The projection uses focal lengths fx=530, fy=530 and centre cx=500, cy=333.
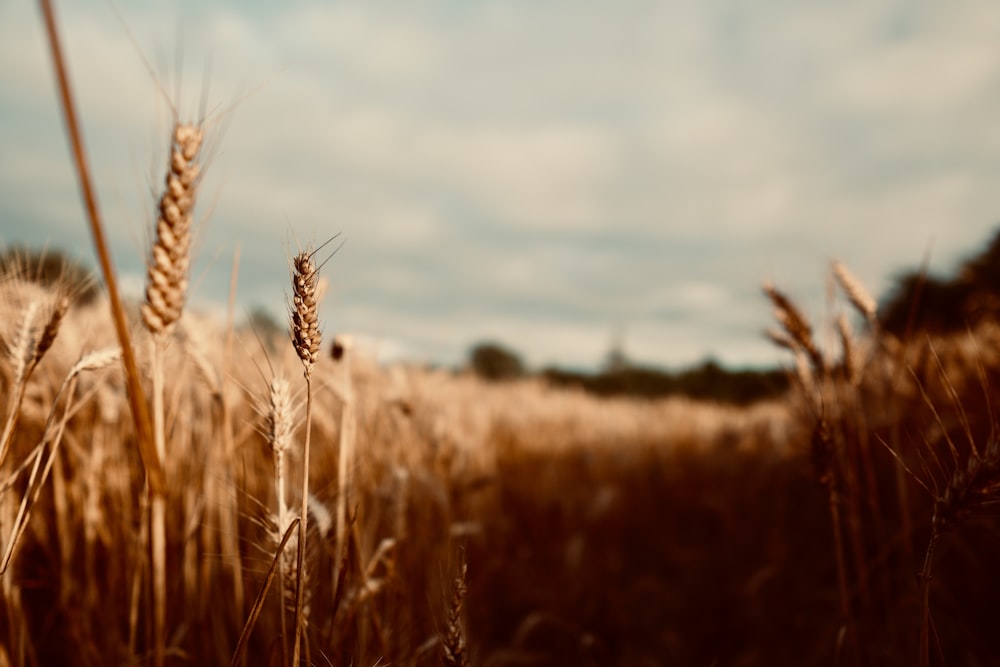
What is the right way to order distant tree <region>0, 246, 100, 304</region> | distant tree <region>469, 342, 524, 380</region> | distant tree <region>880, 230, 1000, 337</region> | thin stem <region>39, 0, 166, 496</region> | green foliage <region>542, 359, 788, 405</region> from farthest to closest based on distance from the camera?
1. distant tree <region>469, 342, 524, 380</region>
2. green foliage <region>542, 359, 788, 405</region>
3. distant tree <region>880, 230, 1000, 337</region>
4. distant tree <region>0, 246, 100, 304</region>
5. thin stem <region>39, 0, 166, 496</region>

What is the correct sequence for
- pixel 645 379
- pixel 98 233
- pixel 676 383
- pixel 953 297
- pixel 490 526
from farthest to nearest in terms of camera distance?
pixel 645 379, pixel 676 383, pixel 953 297, pixel 490 526, pixel 98 233

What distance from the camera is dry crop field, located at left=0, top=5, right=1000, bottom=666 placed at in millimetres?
902

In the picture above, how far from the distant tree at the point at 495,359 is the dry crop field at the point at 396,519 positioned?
15.2 m

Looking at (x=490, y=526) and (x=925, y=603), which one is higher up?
(x=925, y=603)

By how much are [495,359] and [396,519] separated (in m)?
18.9

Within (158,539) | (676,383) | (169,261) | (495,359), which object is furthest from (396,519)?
(495,359)

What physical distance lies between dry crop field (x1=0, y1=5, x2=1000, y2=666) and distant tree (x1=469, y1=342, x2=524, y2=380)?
15202 mm

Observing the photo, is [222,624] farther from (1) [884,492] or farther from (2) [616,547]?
(1) [884,492]

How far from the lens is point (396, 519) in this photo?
1.62 metres

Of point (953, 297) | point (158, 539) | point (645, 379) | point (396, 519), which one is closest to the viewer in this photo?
point (158, 539)

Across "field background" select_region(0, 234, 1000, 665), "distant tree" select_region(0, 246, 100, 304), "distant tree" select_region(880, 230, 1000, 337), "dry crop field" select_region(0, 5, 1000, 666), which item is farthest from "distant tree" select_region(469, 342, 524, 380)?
"distant tree" select_region(0, 246, 100, 304)

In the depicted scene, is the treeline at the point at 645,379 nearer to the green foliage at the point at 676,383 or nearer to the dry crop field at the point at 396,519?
the green foliage at the point at 676,383

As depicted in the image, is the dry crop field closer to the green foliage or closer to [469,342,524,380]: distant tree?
the green foliage

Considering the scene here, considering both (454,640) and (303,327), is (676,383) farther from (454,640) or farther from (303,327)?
(303,327)
